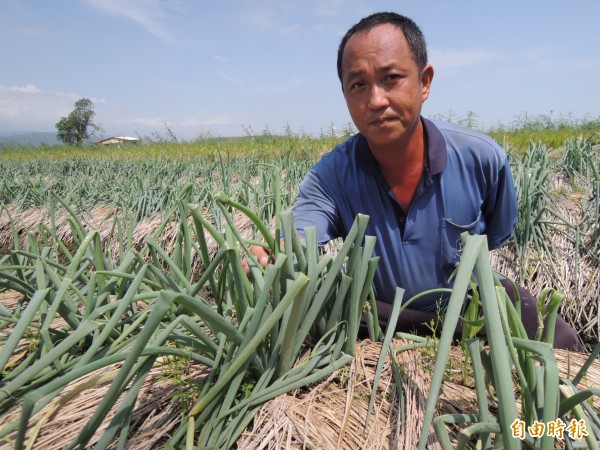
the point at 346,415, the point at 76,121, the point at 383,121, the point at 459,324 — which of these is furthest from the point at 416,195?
the point at 76,121

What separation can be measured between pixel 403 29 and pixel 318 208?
636mm

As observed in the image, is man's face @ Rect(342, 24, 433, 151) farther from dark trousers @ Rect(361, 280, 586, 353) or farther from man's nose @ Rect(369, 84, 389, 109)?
dark trousers @ Rect(361, 280, 586, 353)

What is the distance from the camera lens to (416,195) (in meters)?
1.38

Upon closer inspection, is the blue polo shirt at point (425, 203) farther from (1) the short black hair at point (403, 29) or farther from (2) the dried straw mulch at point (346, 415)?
(2) the dried straw mulch at point (346, 415)

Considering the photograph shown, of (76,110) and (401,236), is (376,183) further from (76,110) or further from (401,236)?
(76,110)

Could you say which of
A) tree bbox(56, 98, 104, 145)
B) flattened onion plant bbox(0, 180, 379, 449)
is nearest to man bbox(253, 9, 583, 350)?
flattened onion plant bbox(0, 180, 379, 449)

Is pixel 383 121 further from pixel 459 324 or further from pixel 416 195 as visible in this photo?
pixel 459 324

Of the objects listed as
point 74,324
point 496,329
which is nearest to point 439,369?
point 496,329

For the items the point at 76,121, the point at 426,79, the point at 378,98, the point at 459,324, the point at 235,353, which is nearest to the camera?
the point at 235,353

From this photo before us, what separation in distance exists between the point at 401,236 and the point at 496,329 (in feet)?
3.33

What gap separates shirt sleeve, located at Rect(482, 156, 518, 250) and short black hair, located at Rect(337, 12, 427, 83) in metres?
0.50

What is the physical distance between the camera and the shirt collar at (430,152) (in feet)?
4.50

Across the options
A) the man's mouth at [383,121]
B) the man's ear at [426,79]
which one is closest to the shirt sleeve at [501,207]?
the man's ear at [426,79]

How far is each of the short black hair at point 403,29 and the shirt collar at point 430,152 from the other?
0.23m
